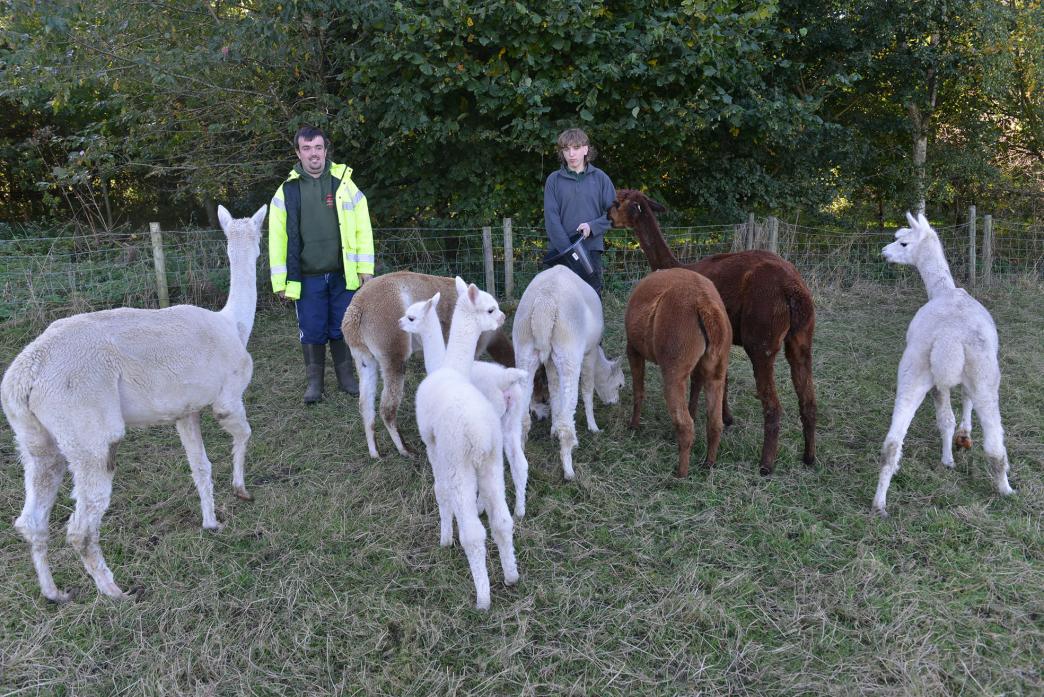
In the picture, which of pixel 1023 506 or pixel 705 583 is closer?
pixel 705 583

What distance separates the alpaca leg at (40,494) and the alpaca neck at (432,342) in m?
1.73

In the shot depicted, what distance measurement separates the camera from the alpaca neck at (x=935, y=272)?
4.29 m

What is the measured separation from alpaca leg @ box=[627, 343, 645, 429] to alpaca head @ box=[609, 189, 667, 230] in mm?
1127

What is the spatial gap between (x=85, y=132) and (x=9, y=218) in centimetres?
743

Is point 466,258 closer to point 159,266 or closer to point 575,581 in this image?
point 159,266

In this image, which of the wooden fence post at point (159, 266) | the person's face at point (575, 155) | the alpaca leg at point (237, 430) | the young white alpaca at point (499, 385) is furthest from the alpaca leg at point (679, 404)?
the wooden fence post at point (159, 266)

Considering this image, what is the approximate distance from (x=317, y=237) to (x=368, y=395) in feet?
4.70

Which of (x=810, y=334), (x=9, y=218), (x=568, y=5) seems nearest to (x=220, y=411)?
(x=810, y=334)

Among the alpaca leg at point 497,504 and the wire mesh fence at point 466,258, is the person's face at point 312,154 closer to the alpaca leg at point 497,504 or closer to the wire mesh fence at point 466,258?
the alpaca leg at point 497,504

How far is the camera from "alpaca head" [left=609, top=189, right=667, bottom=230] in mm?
5055

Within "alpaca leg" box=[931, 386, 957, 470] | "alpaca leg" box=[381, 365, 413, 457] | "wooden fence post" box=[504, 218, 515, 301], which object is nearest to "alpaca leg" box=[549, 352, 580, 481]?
"alpaca leg" box=[381, 365, 413, 457]

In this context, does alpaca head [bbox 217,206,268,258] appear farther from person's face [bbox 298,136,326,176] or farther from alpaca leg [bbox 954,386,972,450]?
alpaca leg [bbox 954,386,972,450]

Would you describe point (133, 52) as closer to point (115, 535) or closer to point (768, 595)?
point (115, 535)

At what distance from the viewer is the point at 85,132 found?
8602mm
